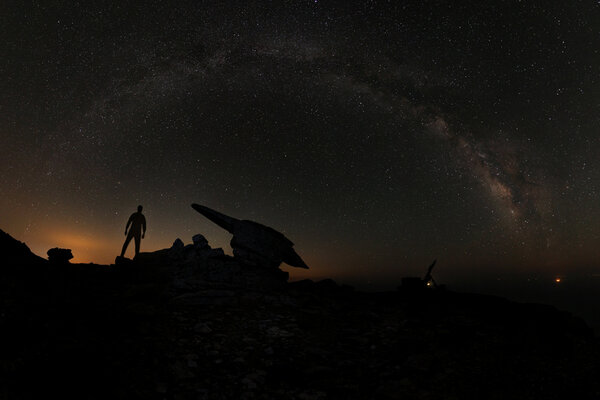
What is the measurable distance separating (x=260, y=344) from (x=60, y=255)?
7.43 meters

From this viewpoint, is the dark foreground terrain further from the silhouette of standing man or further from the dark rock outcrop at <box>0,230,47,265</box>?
the silhouette of standing man

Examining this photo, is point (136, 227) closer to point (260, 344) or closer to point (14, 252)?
point (14, 252)

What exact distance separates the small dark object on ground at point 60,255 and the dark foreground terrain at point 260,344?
142 centimetres

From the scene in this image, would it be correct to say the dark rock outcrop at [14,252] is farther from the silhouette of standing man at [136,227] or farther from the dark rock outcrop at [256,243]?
the dark rock outcrop at [256,243]

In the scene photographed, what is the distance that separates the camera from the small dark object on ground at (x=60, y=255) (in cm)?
915

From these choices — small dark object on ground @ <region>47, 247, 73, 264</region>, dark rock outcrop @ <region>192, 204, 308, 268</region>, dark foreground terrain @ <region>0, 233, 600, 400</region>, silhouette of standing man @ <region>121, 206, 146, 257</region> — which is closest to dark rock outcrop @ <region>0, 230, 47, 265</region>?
dark foreground terrain @ <region>0, 233, 600, 400</region>

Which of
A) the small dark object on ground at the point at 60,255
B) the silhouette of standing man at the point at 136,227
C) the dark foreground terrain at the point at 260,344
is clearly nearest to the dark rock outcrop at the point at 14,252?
the dark foreground terrain at the point at 260,344

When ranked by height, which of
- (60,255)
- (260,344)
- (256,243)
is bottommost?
(260,344)

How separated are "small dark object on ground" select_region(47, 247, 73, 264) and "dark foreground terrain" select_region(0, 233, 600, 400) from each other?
1420 mm

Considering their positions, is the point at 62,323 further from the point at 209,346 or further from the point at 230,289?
the point at 230,289

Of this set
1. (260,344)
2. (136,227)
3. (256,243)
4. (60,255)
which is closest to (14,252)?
(60,255)

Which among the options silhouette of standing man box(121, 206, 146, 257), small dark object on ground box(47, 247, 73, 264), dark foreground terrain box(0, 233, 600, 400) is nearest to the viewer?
dark foreground terrain box(0, 233, 600, 400)

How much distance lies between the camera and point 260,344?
563cm

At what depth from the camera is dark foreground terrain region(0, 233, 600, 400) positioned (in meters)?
3.99
